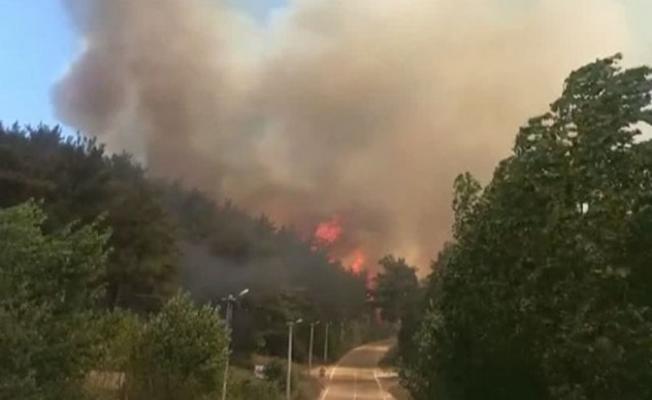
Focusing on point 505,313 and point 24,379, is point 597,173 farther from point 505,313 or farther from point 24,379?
point 24,379

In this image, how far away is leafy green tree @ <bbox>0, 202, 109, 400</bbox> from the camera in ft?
59.7

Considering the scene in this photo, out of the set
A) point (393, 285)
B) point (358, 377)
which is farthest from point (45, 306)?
point (393, 285)

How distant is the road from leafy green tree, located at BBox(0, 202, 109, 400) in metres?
43.2

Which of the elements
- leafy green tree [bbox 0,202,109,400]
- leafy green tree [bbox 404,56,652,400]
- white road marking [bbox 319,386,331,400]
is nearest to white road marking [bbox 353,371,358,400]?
white road marking [bbox 319,386,331,400]

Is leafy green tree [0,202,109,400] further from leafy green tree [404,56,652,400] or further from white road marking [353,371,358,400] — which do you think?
white road marking [353,371,358,400]

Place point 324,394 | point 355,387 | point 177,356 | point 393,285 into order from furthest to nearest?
point 393,285
point 355,387
point 324,394
point 177,356

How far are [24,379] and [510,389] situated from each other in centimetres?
982

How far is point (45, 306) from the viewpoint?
19375mm

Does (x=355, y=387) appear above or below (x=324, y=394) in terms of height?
above

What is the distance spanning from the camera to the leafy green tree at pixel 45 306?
59.7ft

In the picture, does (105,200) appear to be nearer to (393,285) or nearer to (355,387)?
(355,387)

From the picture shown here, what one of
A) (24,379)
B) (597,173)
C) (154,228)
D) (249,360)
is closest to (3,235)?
(24,379)

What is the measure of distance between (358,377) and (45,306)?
63.9 m

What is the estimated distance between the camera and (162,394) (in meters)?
31.1
